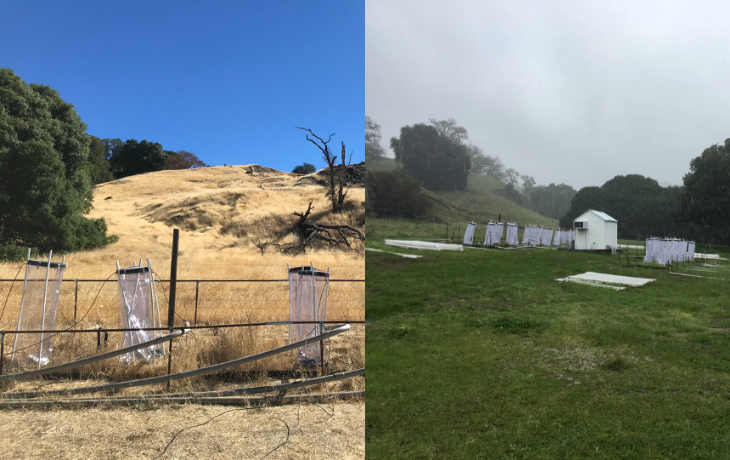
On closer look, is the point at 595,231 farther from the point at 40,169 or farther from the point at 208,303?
the point at 40,169

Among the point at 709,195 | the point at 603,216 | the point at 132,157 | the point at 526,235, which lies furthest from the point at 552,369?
the point at 132,157

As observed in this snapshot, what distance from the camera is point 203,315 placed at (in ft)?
26.2

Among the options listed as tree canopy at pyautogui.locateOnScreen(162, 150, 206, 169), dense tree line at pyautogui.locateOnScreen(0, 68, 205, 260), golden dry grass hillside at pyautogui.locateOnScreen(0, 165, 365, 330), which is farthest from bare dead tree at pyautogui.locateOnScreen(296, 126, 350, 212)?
tree canopy at pyautogui.locateOnScreen(162, 150, 206, 169)

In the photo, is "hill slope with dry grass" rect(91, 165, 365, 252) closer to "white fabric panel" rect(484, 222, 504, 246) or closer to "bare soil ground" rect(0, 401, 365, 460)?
"white fabric panel" rect(484, 222, 504, 246)

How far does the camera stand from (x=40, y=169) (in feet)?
46.9

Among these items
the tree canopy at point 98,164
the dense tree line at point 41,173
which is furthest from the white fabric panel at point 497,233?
the tree canopy at point 98,164

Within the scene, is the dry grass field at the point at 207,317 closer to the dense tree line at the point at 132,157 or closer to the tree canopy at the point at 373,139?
the tree canopy at the point at 373,139

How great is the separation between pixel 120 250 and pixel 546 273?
14607mm

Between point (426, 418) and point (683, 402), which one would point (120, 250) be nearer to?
point (426, 418)

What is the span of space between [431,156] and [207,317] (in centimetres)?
449

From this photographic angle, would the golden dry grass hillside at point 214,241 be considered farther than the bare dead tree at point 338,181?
No

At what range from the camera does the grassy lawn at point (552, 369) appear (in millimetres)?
3293

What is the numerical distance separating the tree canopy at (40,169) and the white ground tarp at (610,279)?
1439 centimetres

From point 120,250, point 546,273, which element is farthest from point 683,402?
point 120,250
